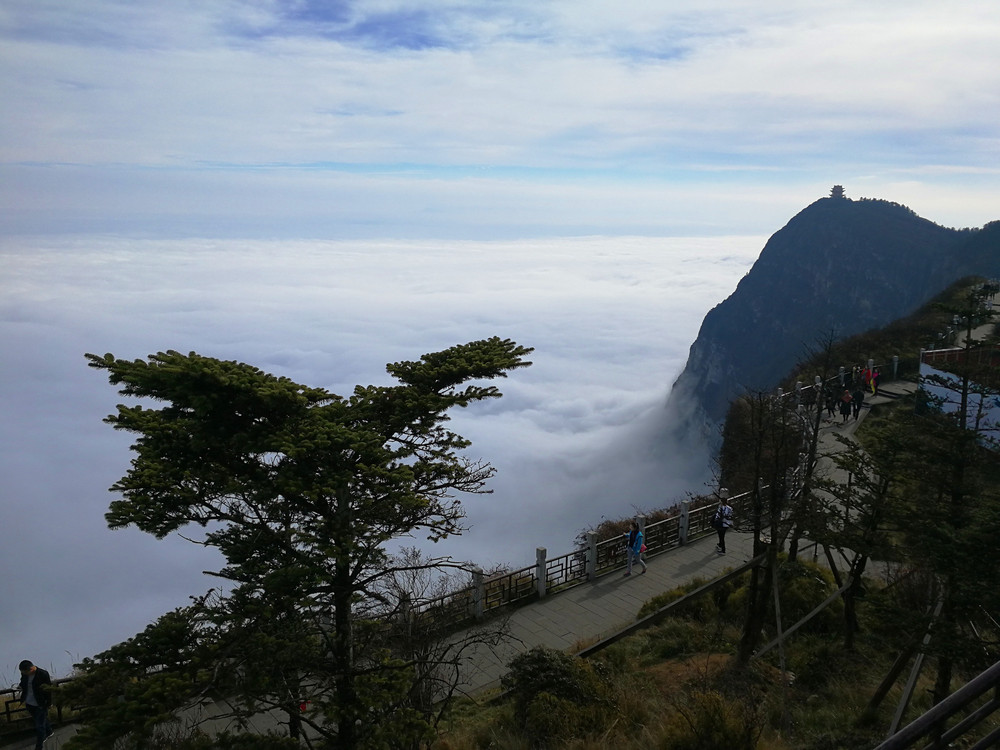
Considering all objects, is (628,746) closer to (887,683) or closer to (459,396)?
(887,683)

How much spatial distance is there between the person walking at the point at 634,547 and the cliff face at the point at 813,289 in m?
70.1

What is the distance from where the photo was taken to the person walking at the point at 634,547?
52.5 ft

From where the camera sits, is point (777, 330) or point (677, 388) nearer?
point (777, 330)

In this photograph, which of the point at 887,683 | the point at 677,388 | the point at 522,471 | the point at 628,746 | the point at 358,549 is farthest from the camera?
the point at 522,471

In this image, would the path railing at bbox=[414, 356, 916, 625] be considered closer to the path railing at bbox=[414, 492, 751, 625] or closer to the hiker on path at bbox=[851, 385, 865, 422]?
the path railing at bbox=[414, 492, 751, 625]

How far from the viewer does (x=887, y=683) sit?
27.8 ft

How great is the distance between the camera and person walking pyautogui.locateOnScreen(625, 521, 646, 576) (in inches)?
631

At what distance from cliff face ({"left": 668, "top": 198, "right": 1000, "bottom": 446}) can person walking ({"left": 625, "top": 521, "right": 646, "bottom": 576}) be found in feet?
230

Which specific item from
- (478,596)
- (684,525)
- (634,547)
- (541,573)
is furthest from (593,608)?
(684,525)

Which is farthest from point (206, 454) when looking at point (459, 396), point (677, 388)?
point (677, 388)

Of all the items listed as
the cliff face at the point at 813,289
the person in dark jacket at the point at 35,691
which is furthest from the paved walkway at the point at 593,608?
the cliff face at the point at 813,289

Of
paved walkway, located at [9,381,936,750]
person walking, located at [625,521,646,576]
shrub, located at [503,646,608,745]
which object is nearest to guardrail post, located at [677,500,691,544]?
paved walkway, located at [9,381,936,750]

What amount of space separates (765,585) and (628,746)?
4.60 m

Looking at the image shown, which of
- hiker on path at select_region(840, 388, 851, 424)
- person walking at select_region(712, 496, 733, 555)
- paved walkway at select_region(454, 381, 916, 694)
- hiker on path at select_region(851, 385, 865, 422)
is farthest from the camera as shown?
hiker on path at select_region(851, 385, 865, 422)
